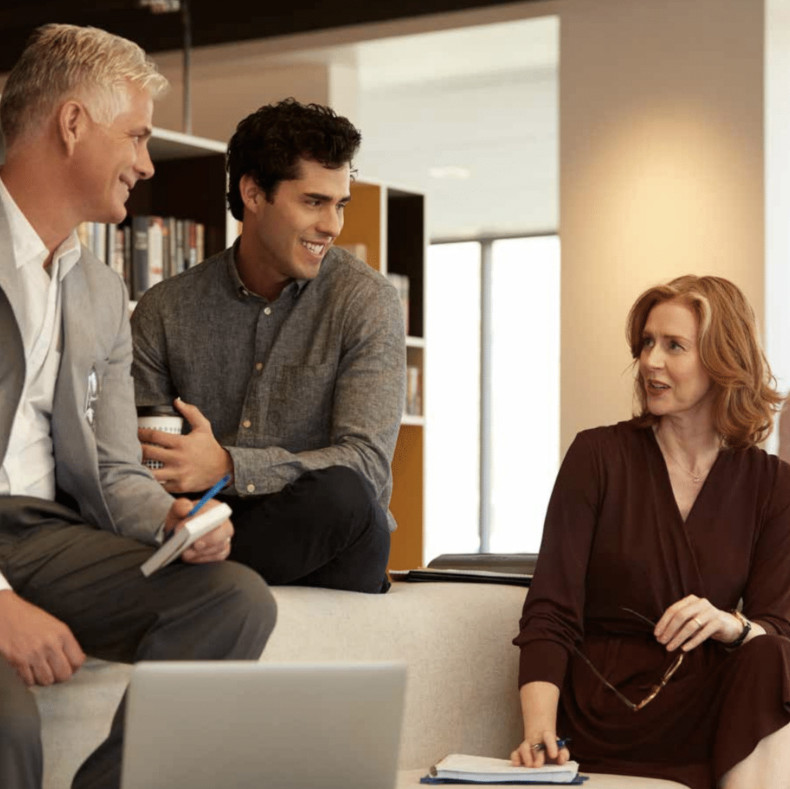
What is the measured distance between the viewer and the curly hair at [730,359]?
2936 millimetres

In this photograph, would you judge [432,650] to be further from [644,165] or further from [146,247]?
[644,165]

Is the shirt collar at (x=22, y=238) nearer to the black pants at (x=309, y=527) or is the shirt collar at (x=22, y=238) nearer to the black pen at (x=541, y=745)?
the black pants at (x=309, y=527)

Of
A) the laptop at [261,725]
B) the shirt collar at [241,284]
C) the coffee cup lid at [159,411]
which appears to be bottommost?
the laptop at [261,725]

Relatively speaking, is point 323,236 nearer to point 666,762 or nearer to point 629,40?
point 666,762

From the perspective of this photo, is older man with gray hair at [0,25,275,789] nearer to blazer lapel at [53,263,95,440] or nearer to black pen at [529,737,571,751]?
blazer lapel at [53,263,95,440]

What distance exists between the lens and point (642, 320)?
3.06 metres

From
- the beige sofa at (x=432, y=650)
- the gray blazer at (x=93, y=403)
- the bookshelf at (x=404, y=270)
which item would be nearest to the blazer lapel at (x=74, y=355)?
the gray blazer at (x=93, y=403)

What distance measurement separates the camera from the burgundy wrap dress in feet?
9.11

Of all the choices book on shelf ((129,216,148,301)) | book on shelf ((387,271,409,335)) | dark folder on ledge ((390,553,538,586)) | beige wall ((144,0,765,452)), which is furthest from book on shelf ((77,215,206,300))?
dark folder on ledge ((390,553,538,586))

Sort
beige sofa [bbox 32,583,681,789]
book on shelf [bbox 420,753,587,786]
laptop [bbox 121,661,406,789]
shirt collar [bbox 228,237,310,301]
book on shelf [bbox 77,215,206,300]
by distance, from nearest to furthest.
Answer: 1. laptop [bbox 121,661,406,789]
2. book on shelf [bbox 420,753,587,786]
3. beige sofa [bbox 32,583,681,789]
4. shirt collar [bbox 228,237,310,301]
5. book on shelf [bbox 77,215,206,300]

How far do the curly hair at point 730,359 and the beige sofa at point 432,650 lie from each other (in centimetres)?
52

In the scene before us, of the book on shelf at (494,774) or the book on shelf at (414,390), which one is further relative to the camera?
the book on shelf at (414,390)

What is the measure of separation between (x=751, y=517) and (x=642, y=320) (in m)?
0.45

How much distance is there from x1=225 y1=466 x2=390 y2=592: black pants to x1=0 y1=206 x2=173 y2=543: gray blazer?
314 mm
